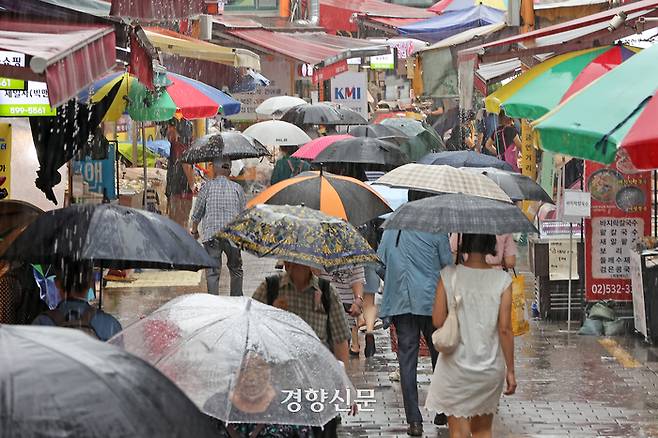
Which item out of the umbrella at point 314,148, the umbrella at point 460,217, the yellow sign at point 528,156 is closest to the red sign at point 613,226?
the umbrella at point 314,148

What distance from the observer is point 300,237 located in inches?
300

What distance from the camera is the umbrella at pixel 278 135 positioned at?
18969 millimetres

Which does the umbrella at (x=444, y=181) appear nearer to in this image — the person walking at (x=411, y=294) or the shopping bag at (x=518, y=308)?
the person walking at (x=411, y=294)

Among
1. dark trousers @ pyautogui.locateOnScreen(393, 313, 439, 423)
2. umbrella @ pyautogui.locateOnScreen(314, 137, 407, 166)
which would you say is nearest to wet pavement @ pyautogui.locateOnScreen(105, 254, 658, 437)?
dark trousers @ pyautogui.locateOnScreen(393, 313, 439, 423)

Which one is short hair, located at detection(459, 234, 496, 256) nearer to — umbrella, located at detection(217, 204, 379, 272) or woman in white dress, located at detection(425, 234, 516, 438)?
woman in white dress, located at detection(425, 234, 516, 438)

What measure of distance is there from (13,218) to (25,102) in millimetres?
1573

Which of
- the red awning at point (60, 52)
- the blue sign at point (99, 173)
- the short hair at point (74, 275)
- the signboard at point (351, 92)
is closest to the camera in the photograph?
the red awning at point (60, 52)

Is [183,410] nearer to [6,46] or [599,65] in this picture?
[6,46]

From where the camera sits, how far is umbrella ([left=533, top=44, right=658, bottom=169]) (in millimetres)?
6629

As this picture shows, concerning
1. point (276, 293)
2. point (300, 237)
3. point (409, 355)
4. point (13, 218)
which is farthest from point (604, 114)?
point (13, 218)

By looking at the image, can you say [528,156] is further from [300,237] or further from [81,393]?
[81,393]

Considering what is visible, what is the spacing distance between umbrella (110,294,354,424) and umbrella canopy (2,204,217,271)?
1.34m

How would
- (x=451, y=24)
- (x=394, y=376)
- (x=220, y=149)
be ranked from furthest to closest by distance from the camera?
1. (x=451, y=24)
2. (x=220, y=149)
3. (x=394, y=376)

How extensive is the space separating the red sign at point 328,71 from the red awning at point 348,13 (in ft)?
35.3
